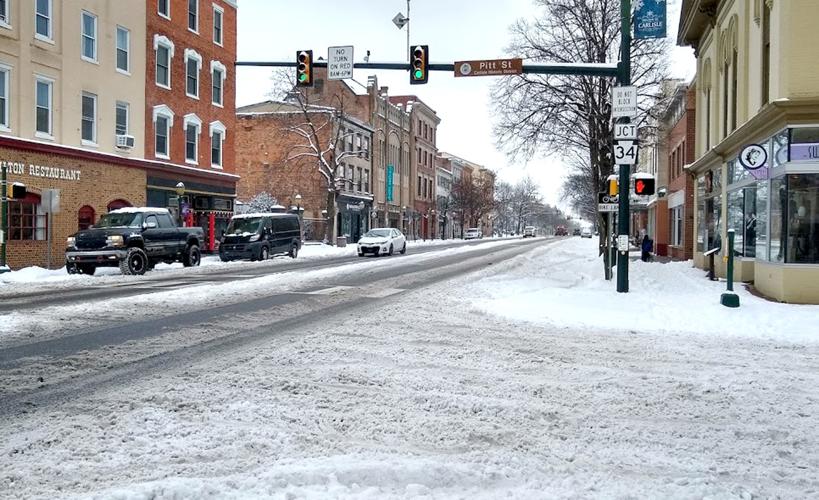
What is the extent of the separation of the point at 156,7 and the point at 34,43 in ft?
25.4

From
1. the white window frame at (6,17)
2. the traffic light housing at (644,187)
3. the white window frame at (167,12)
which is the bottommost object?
the traffic light housing at (644,187)

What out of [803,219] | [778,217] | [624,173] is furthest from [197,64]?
[803,219]

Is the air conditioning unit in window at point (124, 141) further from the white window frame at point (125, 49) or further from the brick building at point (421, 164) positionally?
the brick building at point (421, 164)

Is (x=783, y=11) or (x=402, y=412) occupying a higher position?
(x=783, y=11)

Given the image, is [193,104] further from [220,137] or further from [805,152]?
[805,152]

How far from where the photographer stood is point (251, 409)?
5.25m

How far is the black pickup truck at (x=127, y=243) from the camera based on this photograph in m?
19.7

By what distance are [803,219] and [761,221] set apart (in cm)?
188

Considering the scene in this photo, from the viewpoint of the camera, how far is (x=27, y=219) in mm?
23141

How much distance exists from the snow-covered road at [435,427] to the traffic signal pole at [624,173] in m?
6.19

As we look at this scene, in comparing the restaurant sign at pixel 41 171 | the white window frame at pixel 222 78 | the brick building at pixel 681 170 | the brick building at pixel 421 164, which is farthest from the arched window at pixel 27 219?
the brick building at pixel 421 164

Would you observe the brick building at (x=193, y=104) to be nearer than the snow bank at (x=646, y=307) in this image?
No

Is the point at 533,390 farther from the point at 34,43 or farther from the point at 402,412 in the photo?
the point at 34,43

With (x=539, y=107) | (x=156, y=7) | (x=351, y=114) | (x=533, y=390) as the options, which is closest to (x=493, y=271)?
(x=539, y=107)
